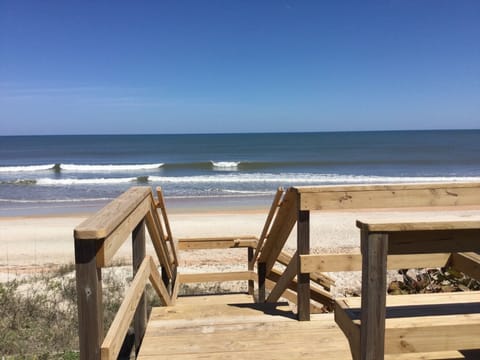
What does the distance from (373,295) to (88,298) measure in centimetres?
110

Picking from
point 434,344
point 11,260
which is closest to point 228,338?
point 434,344

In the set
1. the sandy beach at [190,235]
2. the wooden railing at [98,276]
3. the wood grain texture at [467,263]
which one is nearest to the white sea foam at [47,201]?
the sandy beach at [190,235]

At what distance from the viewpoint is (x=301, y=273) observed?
3.21m

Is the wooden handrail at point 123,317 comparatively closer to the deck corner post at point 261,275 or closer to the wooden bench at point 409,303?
the wooden bench at point 409,303

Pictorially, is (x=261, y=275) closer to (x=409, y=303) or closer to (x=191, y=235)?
(x=409, y=303)

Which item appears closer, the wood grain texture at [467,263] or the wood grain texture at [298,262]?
the wood grain texture at [467,263]

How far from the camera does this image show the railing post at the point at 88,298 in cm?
160

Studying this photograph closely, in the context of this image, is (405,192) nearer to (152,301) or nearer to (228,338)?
(228,338)

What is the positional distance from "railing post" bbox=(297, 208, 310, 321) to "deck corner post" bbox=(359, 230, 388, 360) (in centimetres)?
148

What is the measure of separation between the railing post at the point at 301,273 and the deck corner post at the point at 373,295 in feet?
4.86

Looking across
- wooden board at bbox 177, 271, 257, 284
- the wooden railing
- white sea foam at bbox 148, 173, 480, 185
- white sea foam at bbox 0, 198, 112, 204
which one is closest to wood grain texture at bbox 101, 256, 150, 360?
the wooden railing

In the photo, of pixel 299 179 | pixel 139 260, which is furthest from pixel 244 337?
pixel 299 179

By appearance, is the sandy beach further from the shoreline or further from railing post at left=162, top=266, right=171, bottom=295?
railing post at left=162, top=266, right=171, bottom=295

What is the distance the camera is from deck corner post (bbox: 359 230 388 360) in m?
1.63
